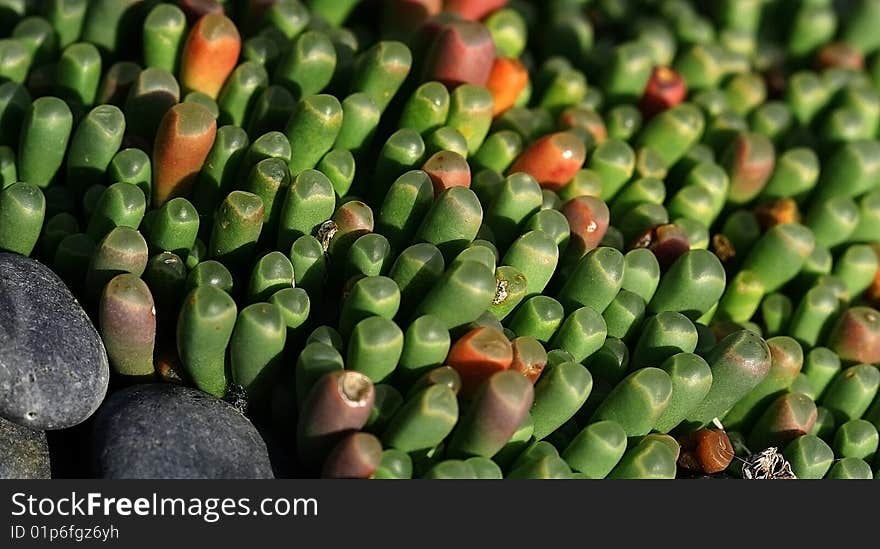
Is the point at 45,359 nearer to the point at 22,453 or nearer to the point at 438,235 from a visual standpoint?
the point at 22,453

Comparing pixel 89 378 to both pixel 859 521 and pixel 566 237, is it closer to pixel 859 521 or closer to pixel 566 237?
pixel 566 237

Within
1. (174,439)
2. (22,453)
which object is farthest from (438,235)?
(22,453)

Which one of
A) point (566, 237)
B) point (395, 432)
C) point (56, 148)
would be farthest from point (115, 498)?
point (566, 237)

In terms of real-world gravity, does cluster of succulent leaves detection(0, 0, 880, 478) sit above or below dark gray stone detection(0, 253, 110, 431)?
above

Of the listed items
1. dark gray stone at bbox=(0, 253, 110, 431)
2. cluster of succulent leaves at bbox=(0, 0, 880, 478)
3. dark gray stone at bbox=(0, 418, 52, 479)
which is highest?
cluster of succulent leaves at bbox=(0, 0, 880, 478)
